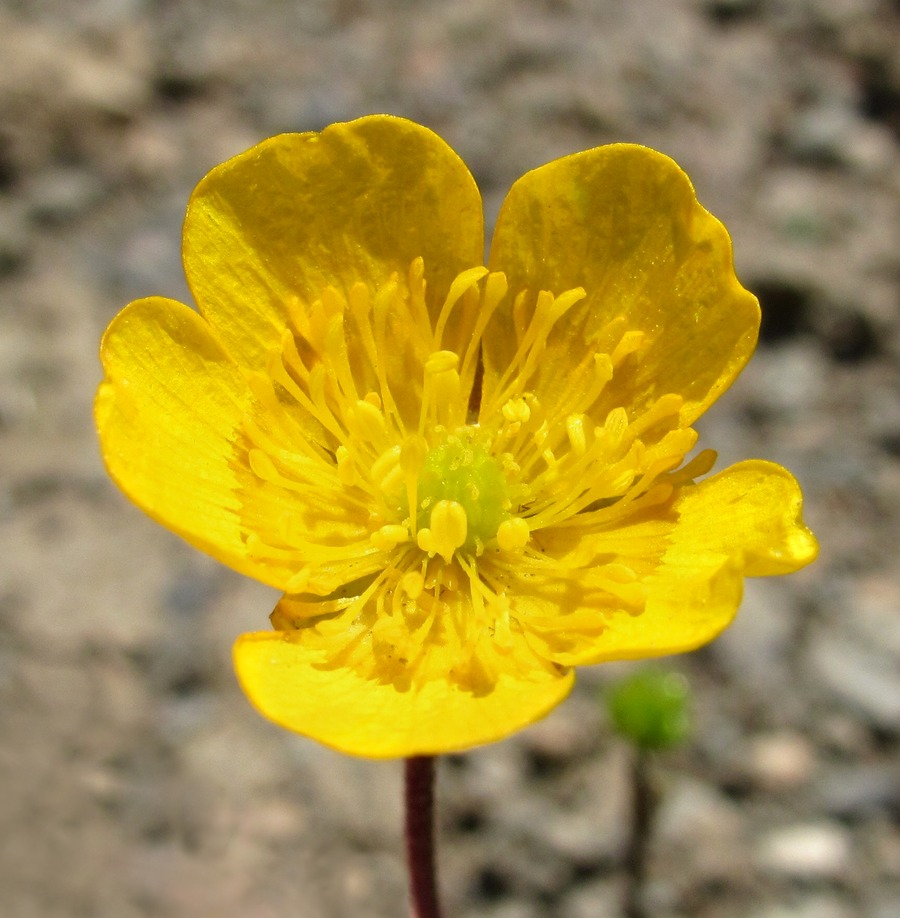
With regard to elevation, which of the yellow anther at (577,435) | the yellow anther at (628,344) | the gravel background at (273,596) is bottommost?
the gravel background at (273,596)

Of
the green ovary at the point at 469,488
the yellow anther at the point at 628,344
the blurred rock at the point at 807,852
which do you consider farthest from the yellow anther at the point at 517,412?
the blurred rock at the point at 807,852

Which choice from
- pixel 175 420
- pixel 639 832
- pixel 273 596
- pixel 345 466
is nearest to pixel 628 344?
pixel 345 466

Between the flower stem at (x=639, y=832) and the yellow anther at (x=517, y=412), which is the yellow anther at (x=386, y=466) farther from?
the flower stem at (x=639, y=832)

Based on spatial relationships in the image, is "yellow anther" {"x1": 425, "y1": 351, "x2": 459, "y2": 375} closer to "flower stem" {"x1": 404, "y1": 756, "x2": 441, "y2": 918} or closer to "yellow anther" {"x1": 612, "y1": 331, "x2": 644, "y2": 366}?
"yellow anther" {"x1": 612, "y1": 331, "x2": 644, "y2": 366}

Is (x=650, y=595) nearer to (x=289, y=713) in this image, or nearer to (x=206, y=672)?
(x=289, y=713)

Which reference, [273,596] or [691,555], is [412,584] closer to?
[691,555]

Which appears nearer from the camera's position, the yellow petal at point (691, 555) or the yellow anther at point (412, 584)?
the yellow petal at point (691, 555)

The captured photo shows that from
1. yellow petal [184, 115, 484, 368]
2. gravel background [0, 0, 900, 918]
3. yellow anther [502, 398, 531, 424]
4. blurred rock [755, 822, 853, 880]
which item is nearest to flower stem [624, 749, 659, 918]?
gravel background [0, 0, 900, 918]
